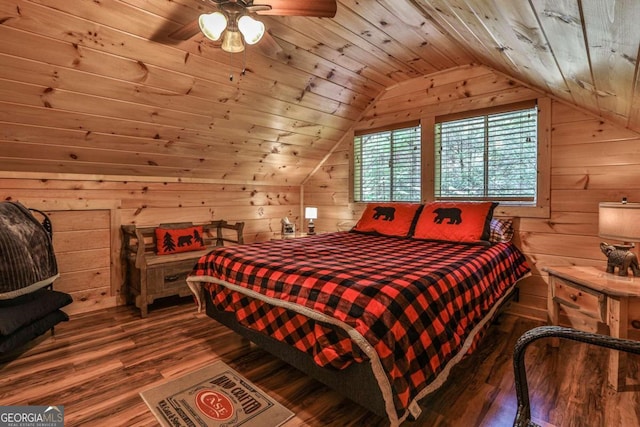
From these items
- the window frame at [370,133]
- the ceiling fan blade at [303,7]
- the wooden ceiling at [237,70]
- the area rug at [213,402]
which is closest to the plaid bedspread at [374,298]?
the area rug at [213,402]

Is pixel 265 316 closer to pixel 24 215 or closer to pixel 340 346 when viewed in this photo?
pixel 340 346

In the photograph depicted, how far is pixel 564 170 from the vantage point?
268 cm

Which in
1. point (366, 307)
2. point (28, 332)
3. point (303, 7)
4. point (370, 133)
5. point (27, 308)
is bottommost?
point (28, 332)

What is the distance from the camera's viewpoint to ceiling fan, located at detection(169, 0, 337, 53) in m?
1.62

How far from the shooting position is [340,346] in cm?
143

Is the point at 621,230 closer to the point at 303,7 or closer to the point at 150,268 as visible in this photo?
the point at 303,7

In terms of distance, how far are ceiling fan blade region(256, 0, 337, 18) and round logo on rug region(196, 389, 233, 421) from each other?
2030 mm

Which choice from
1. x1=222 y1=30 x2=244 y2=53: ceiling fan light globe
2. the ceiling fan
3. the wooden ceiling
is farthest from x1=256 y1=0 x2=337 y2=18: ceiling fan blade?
the wooden ceiling

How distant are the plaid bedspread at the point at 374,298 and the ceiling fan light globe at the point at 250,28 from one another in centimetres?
124

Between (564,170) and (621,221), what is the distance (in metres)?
0.99

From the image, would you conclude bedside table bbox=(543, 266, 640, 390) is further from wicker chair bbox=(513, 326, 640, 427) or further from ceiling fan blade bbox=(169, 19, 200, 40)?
ceiling fan blade bbox=(169, 19, 200, 40)

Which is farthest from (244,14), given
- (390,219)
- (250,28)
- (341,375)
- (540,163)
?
(540,163)

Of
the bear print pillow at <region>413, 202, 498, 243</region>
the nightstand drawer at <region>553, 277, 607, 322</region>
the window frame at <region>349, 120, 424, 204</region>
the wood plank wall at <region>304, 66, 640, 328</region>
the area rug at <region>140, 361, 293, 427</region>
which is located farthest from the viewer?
the window frame at <region>349, 120, 424, 204</region>

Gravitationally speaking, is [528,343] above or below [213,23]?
below
